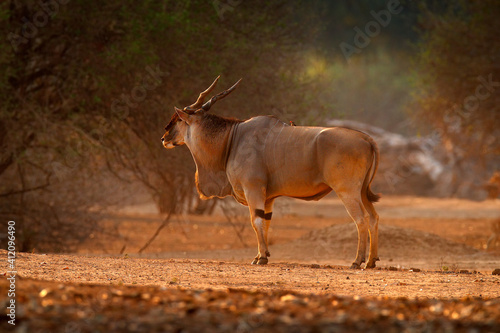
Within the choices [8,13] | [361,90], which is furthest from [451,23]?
[361,90]

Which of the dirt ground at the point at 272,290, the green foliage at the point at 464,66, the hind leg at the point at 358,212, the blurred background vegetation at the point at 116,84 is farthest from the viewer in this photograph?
the green foliage at the point at 464,66

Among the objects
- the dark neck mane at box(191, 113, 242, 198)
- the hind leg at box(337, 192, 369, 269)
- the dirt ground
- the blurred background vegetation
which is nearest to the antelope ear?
the dark neck mane at box(191, 113, 242, 198)

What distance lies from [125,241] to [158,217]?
7782 millimetres

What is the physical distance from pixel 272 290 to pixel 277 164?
332 cm

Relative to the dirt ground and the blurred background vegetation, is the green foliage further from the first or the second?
the dirt ground

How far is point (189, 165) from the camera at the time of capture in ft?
50.2

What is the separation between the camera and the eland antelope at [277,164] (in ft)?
32.8

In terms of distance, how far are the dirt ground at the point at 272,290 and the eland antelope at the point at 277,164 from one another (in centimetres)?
74

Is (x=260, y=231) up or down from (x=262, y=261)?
up

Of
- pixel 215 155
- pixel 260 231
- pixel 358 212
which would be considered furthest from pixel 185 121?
pixel 358 212

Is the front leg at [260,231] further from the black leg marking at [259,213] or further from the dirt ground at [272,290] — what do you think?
the dirt ground at [272,290]

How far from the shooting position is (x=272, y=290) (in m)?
7.30

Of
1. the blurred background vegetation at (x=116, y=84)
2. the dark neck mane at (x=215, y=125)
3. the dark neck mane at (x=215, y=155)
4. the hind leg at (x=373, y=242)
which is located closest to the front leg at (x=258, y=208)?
the dark neck mane at (x=215, y=155)

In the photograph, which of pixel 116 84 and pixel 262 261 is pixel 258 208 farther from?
pixel 116 84
